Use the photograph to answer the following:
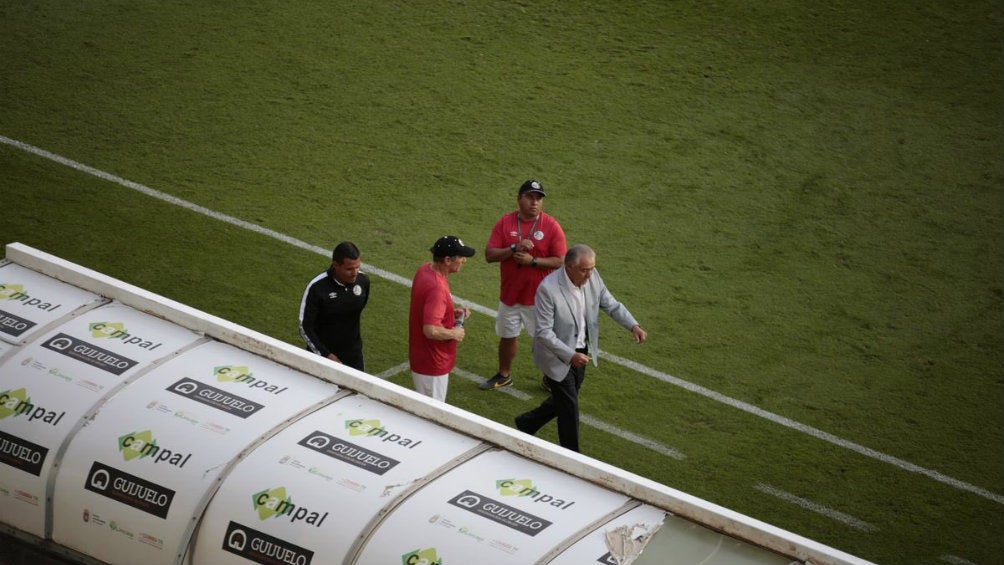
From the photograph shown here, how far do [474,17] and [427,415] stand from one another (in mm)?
11225

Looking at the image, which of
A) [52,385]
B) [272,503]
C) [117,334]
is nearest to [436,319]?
[117,334]

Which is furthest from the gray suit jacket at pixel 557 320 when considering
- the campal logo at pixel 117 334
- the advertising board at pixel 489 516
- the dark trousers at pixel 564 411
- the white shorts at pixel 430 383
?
the campal logo at pixel 117 334

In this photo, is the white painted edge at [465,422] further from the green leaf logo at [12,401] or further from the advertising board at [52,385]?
the green leaf logo at [12,401]

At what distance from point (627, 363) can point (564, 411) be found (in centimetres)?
210

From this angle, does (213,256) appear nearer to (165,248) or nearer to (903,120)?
(165,248)

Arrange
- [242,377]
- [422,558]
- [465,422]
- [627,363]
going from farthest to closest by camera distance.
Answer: [627,363] → [242,377] → [465,422] → [422,558]

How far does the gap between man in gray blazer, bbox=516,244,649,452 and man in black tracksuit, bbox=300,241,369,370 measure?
4.61ft

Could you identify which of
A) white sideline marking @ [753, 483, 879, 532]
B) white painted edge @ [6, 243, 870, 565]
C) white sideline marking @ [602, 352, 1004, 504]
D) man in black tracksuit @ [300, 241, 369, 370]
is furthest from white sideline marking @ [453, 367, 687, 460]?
white painted edge @ [6, 243, 870, 565]

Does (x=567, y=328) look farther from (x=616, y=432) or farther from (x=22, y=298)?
(x=22, y=298)

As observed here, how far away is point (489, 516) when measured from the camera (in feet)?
22.6

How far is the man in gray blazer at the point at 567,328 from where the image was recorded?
31.0 ft

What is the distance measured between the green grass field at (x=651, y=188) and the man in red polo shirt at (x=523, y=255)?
27.3 inches

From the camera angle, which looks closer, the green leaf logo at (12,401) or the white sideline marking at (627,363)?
the green leaf logo at (12,401)

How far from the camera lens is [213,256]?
1267 centimetres
